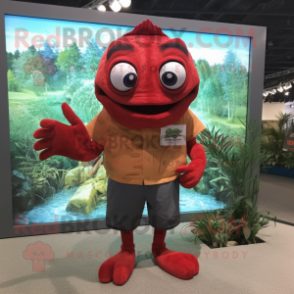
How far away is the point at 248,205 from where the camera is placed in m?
2.24

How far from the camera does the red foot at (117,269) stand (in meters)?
1.63

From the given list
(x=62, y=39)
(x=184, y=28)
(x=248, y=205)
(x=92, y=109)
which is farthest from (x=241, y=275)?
(x=62, y=39)

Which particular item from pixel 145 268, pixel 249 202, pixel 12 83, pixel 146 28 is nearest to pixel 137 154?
pixel 146 28

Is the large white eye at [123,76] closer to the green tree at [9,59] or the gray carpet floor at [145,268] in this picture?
the gray carpet floor at [145,268]

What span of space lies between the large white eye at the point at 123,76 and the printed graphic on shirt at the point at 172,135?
345 millimetres

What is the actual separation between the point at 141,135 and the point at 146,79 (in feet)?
1.11

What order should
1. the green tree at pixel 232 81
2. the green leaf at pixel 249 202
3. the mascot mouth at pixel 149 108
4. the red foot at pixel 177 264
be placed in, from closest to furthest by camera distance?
the mascot mouth at pixel 149 108, the red foot at pixel 177 264, the green leaf at pixel 249 202, the green tree at pixel 232 81

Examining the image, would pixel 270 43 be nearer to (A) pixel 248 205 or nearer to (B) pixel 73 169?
(A) pixel 248 205

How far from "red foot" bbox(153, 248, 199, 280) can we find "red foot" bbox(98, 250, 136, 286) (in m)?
0.19

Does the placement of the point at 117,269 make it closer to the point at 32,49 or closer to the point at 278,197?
the point at 32,49

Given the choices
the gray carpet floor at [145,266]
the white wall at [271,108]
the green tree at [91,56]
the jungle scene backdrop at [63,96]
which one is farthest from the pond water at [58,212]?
the white wall at [271,108]

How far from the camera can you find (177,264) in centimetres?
171

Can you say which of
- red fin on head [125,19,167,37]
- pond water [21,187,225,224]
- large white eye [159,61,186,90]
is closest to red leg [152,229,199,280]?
pond water [21,187,225,224]

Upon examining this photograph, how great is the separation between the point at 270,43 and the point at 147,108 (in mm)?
5719
